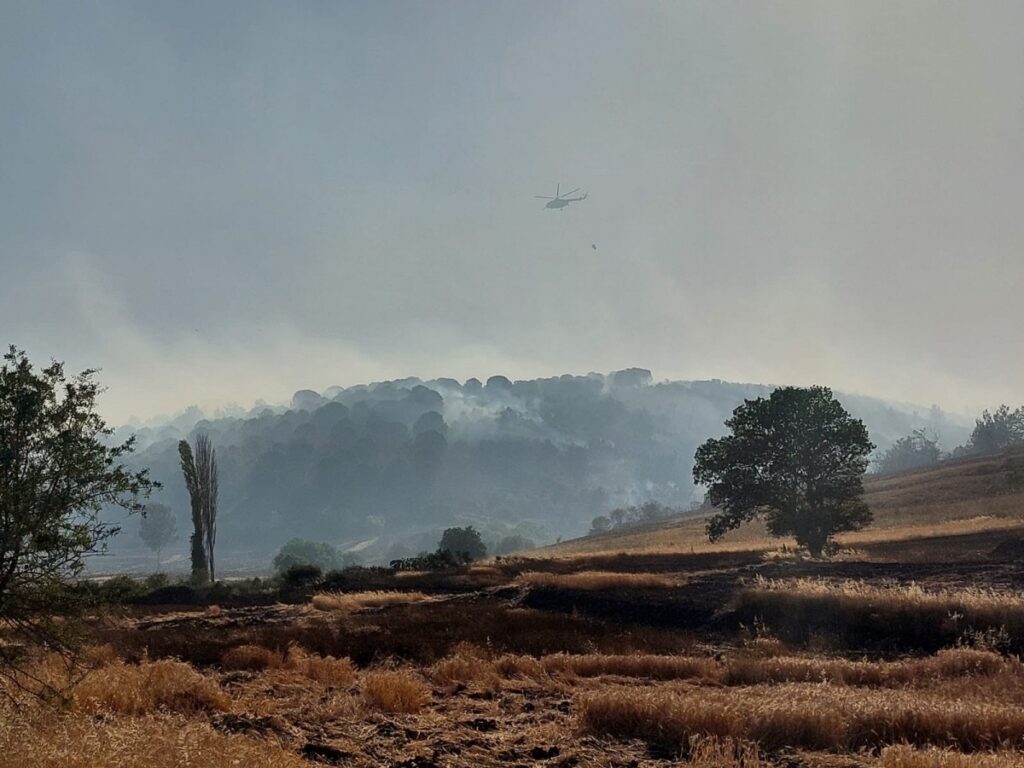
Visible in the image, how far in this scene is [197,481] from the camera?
55.3 meters

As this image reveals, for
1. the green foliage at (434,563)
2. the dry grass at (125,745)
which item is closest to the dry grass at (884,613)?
the dry grass at (125,745)

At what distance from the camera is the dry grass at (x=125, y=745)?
5.54m

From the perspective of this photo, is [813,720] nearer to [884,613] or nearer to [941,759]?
[941,759]

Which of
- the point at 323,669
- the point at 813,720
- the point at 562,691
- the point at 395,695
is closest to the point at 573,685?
the point at 562,691

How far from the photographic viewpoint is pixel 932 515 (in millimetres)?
64375

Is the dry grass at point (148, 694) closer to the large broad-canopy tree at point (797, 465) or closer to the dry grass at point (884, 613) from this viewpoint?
the dry grass at point (884, 613)

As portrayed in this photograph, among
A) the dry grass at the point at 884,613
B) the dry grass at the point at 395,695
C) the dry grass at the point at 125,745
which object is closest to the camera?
the dry grass at the point at 125,745

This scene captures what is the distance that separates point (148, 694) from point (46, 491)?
11.7 feet

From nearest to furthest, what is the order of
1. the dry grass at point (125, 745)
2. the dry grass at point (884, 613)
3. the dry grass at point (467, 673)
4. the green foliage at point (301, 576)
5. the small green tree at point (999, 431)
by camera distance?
the dry grass at point (125, 745) < the dry grass at point (467, 673) < the dry grass at point (884, 613) < the green foliage at point (301, 576) < the small green tree at point (999, 431)

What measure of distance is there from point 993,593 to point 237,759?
2131cm

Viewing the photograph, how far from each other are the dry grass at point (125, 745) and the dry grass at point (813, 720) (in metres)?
4.34

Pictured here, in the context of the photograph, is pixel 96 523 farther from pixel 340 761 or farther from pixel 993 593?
pixel 993 593

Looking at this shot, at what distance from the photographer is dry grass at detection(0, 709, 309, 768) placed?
554 centimetres

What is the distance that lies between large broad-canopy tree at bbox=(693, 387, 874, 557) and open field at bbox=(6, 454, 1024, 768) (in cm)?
1164
